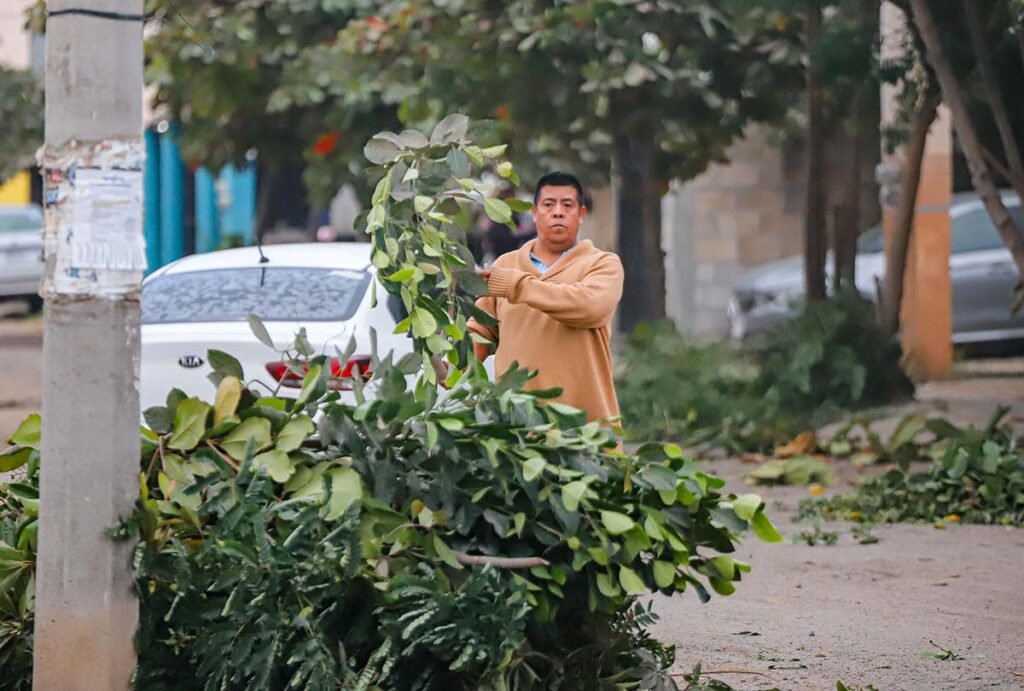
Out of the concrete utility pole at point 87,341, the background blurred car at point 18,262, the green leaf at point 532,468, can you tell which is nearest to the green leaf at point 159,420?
the concrete utility pole at point 87,341

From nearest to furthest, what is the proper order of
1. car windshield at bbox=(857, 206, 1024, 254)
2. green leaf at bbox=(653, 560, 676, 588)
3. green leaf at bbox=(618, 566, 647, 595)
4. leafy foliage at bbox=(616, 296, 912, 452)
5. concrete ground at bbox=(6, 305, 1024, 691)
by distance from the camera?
green leaf at bbox=(618, 566, 647, 595) → green leaf at bbox=(653, 560, 676, 588) → concrete ground at bbox=(6, 305, 1024, 691) → leafy foliage at bbox=(616, 296, 912, 452) → car windshield at bbox=(857, 206, 1024, 254)

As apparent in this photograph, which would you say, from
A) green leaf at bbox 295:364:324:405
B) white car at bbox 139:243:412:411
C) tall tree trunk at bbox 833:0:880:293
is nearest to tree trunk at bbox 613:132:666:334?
tall tree trunk at bbox 833:0:880:293

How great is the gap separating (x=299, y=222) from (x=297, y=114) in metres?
17.0

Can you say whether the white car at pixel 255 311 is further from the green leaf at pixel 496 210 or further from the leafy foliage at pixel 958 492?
the green leaf at pixel 496 210

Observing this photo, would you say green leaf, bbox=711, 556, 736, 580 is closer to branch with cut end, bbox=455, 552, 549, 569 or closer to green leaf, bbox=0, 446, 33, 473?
branch with cut end, bbox=455, 552, 549, 569

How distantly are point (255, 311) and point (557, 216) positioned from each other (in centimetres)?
396

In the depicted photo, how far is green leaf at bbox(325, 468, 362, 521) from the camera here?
4340 mm

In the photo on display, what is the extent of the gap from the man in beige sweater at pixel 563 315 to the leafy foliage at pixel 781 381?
673cm

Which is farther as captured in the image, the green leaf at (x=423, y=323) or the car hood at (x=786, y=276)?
the car hood at (x=786, y=276)

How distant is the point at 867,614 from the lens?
693 cm

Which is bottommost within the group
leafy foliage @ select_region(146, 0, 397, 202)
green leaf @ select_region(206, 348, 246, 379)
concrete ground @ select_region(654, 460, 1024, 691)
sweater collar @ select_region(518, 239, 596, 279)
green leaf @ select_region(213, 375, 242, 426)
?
concrete ground @ select_region(654, 460, 1024, 691)

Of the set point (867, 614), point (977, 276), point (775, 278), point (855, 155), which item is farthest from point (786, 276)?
point (867, 614)

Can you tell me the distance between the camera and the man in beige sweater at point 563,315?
5.55 meters

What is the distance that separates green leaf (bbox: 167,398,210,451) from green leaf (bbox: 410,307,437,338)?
2.17ft
